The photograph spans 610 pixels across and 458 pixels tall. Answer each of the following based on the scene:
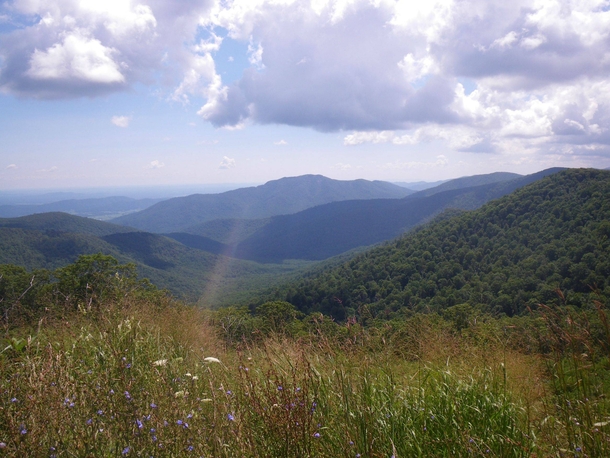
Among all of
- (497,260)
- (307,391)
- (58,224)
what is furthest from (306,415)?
(58,224)

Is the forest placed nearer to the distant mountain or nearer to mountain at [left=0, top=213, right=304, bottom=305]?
mountain at [left=0, top=213, right=304, bottom=305]

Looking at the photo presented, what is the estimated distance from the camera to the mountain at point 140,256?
9100cm

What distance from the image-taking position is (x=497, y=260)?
51.4 metres

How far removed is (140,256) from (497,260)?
116 metres

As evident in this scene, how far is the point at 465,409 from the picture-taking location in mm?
2199

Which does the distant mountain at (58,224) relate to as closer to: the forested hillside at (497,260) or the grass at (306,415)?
the forested hillside at (497,260)

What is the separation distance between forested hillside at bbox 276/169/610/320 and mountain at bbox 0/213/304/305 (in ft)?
98.6

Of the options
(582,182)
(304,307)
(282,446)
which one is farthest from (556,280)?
(282,446)

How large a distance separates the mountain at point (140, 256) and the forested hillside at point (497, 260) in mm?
30045

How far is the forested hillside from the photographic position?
38.6m

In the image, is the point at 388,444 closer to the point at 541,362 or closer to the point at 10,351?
the point at 541,362

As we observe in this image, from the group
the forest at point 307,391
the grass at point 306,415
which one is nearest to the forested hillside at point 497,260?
the forest at point 307,391

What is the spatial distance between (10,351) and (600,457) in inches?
186

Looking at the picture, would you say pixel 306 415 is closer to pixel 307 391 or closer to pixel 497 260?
pixel 307 391
